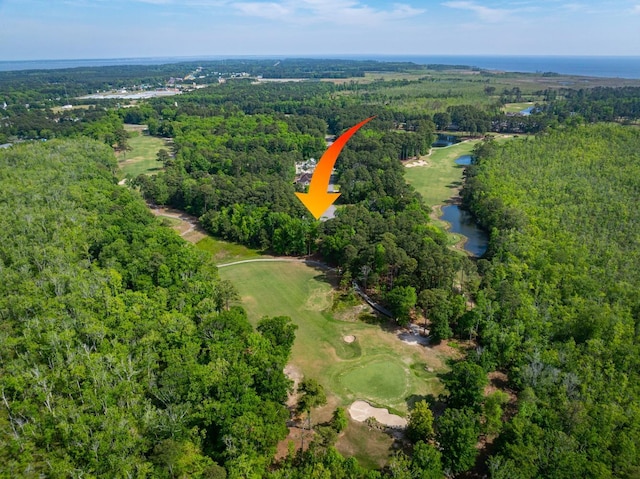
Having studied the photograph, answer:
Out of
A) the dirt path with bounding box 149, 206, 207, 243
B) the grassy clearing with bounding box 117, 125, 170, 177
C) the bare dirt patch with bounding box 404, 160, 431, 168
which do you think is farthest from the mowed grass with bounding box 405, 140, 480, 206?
the grassy clearing with bounding box 117, 125, 170, 177

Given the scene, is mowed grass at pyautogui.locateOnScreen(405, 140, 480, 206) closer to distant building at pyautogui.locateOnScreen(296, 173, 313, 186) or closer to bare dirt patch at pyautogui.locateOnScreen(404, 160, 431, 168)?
bare dirt patch at pyautogui.locateOnScreen(404, 160, 431, 168)

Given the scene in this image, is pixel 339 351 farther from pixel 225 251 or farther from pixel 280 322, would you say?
pixel 225 251

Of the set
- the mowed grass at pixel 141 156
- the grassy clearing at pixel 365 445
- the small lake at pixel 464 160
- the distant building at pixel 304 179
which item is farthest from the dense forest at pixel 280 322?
the small lake at pixel 464 160

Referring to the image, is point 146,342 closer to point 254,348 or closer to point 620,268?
point 254,348

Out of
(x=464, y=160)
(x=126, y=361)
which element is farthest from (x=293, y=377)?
(x=464, y=160)

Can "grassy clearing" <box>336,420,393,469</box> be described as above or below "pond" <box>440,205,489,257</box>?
below

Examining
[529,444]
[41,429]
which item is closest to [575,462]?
[529,444]
